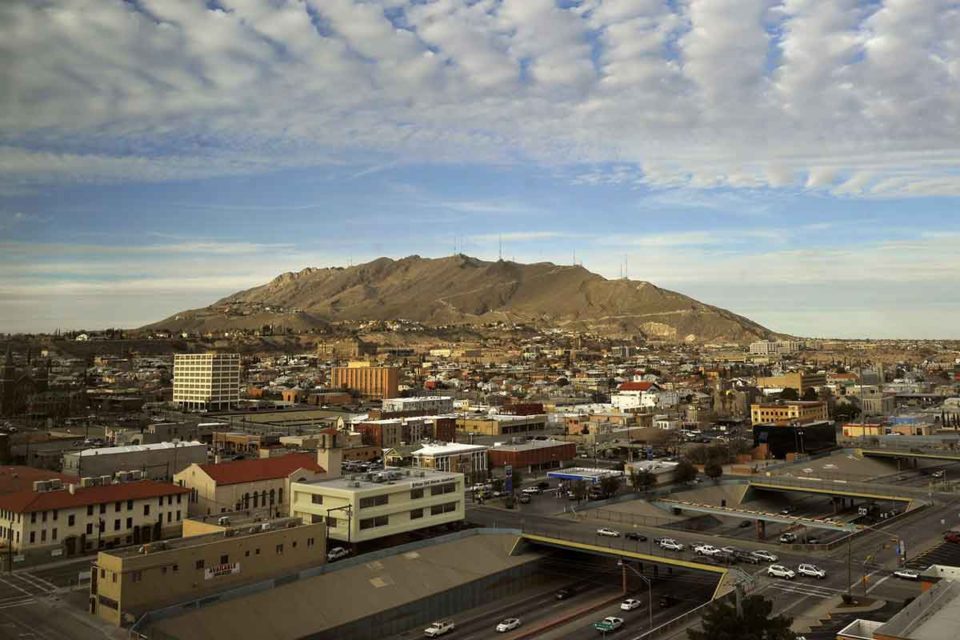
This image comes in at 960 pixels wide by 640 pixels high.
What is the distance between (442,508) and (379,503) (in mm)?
3458

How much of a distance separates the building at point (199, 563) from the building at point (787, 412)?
5793 centimetres

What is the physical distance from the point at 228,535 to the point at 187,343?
174085mm

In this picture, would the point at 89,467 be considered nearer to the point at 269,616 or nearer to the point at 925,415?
the point at 269,616

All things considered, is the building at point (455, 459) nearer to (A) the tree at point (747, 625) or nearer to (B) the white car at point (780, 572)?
(B) the white car at point (780, 572)

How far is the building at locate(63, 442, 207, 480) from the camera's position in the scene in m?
43.8

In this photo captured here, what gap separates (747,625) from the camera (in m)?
17.1

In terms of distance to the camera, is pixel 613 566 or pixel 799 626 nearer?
pixel 799 626

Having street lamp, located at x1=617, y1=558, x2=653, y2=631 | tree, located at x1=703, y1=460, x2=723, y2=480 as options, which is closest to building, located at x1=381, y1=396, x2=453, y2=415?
tree, located at x1=703, y1=460, x2=723, y2=480

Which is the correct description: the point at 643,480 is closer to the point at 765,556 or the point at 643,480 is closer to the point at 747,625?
the point at 765,556

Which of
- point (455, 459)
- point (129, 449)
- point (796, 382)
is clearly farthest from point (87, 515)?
point (796, 382)

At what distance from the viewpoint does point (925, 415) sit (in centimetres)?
8431

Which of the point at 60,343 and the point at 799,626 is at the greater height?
the point at 60,343

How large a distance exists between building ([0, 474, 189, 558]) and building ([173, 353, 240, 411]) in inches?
2755

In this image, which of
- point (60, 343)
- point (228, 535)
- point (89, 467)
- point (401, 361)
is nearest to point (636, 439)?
point (89, 467)
